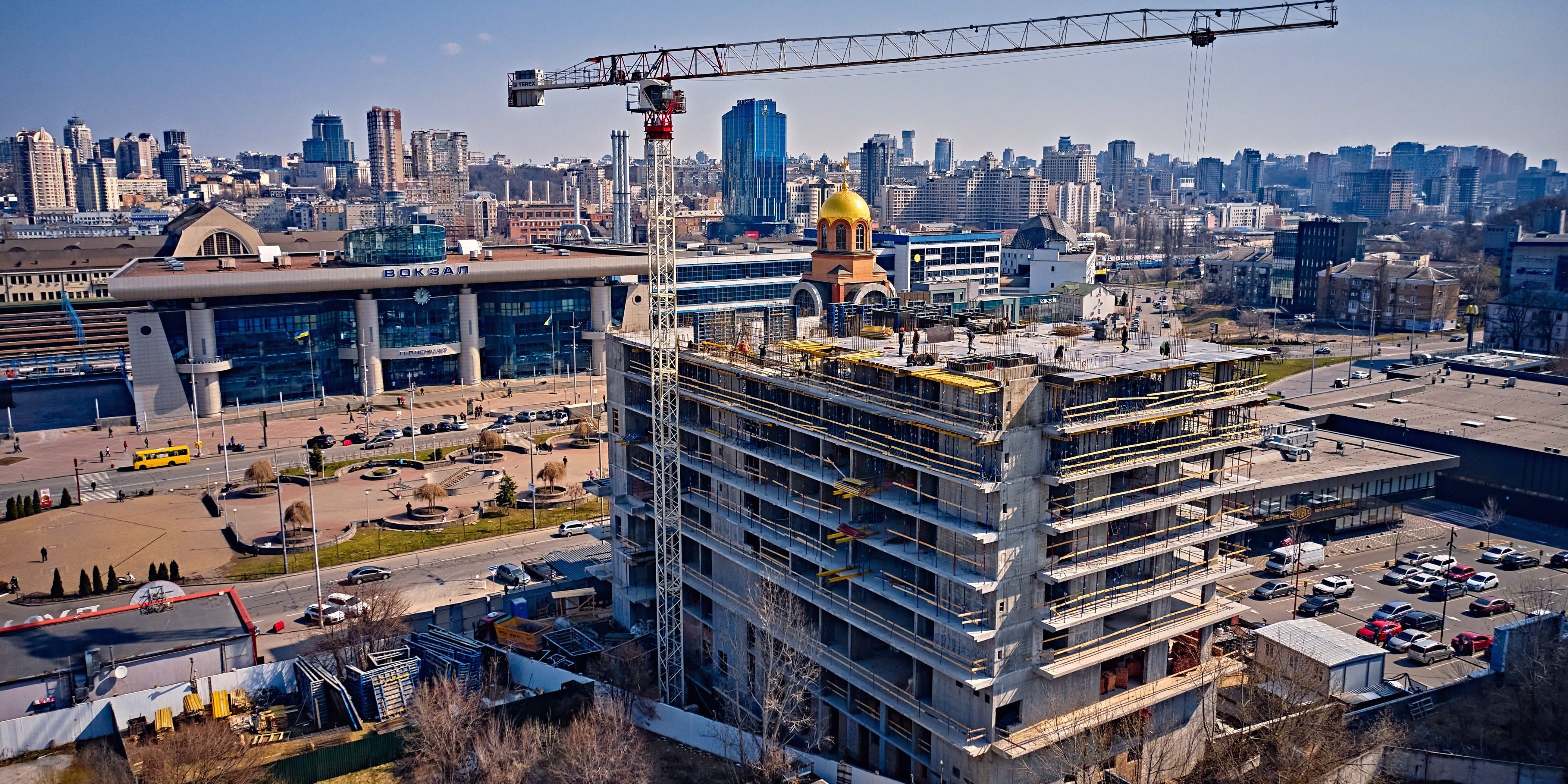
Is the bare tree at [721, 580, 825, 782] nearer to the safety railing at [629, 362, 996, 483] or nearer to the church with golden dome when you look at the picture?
the safety railing at [629, 362, 996, 483]

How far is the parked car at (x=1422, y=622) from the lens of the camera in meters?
41.8

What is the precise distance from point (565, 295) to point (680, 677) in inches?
2481

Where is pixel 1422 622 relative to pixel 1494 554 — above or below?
below

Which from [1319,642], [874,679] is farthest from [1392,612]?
[874,679]

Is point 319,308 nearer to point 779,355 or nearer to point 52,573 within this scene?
point 52,573

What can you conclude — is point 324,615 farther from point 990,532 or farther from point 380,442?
point 380,442

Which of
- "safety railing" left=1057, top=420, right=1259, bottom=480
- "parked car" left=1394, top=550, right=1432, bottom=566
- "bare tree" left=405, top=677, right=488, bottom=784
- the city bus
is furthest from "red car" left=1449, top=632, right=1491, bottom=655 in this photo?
the city bus

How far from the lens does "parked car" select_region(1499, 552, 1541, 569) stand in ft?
158

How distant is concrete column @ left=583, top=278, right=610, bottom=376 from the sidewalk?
3.49m

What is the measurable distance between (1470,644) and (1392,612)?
3.21 m

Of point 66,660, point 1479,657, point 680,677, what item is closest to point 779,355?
point 680,677

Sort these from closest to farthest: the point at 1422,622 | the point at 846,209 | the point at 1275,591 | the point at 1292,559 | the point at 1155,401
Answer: the point at 1155,401 < the point at 1422,622 < the point at 1275,591 < the point at 1292,559 < the point at 846,209

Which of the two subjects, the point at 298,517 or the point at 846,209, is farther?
the point at 846,209

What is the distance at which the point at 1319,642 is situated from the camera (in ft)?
119
